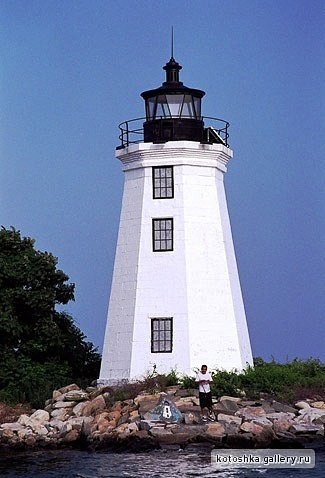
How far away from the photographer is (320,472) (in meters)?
28.4

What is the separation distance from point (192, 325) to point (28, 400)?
5.29m

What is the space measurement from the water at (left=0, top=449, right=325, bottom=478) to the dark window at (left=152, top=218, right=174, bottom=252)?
7.27m

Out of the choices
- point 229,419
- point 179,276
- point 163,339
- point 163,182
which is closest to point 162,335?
point 163,339

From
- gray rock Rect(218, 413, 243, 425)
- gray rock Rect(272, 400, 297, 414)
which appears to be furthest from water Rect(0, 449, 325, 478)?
gray rock Rect(272, 400, 297, 414)

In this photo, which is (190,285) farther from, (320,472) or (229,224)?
(320,472)

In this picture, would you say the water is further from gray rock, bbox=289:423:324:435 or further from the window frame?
the window frame

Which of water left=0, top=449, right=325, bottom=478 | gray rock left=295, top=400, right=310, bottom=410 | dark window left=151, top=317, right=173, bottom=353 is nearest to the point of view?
water left=0, top=449, right=325, bottom=478

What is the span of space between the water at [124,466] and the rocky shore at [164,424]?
78cm

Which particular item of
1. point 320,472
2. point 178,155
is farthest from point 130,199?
point 320,472

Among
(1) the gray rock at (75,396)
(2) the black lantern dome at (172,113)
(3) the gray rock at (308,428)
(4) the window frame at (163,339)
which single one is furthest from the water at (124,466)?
(2) the black lantern dome at (172,113)

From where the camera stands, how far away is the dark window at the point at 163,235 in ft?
122

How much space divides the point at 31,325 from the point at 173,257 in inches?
205

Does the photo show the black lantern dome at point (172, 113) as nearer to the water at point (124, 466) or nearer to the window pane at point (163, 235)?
the window pane at point (163, 235)

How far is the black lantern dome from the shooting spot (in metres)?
37.3
